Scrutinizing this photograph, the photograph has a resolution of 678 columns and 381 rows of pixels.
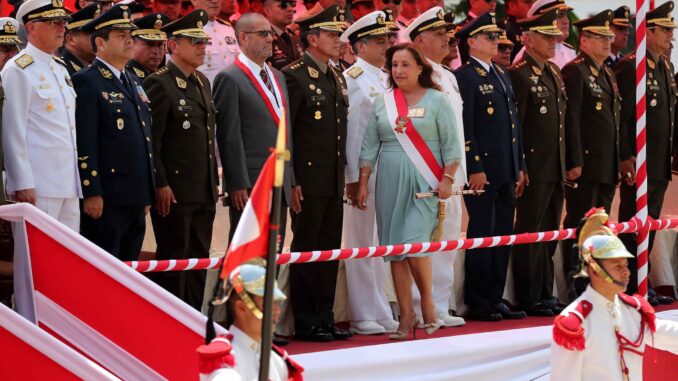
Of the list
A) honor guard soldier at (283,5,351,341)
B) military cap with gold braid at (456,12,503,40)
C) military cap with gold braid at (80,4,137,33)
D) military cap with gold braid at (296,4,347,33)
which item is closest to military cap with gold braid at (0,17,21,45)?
military cap with gold braid at (80,4,137,33)

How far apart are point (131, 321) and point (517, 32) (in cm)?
593

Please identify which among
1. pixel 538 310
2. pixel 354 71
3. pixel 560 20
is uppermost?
pixel 560 20

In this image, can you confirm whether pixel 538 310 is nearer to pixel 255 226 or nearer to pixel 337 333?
pixel 337 333

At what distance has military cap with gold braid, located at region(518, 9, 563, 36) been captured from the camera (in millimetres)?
10438

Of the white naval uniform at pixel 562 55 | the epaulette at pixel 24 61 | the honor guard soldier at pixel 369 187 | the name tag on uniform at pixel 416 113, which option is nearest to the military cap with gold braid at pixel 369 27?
the honor guard soldier at pixel 369 187

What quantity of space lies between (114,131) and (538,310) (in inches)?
144

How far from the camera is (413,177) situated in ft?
29.9

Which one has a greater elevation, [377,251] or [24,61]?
[24,61]

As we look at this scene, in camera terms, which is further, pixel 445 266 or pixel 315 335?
pixel 445 266

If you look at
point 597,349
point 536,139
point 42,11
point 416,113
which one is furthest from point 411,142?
point 597,349

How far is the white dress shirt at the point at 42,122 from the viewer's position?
25.5 ft

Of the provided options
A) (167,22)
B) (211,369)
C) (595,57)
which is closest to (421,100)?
(167,22)

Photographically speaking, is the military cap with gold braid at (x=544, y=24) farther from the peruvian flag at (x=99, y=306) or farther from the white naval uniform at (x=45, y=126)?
the peruvian flag at (x=99, y=306)

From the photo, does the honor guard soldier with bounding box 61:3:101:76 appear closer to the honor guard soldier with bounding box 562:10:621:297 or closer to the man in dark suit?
the man in dark suit
